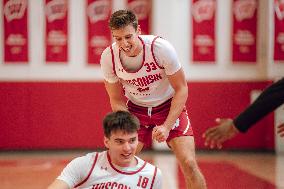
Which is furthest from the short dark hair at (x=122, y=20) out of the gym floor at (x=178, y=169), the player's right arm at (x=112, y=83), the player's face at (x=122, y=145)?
the gym floor at (x=178, y=169)

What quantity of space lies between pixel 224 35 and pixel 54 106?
3197mm

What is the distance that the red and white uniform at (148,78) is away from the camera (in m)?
4.18

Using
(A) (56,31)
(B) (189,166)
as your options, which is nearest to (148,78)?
(B) (189,166)

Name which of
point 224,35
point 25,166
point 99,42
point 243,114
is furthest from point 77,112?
point 243,114

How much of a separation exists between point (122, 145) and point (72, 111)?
6582mm

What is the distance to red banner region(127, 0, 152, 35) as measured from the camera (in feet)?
30.7

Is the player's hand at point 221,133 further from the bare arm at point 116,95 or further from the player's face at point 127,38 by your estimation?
the bare arm at point 116,95

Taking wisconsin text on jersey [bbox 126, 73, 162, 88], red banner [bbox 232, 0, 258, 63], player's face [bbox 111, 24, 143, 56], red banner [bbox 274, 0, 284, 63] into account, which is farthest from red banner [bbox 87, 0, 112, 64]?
player's face [bbox 111, 24, 143, 56]

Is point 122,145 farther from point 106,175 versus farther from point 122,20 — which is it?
point 122,20

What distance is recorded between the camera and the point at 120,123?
3.00 m

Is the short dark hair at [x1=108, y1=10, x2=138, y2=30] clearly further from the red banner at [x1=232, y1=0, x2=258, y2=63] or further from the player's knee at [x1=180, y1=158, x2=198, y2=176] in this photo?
the red banner at [x1=232, y1=0, x2=258, y2=63]

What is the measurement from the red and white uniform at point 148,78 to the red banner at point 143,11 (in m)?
5.00

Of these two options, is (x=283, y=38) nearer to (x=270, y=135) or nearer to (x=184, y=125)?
(x=270, y=135)

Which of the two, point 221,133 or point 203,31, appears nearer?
point 221,133
